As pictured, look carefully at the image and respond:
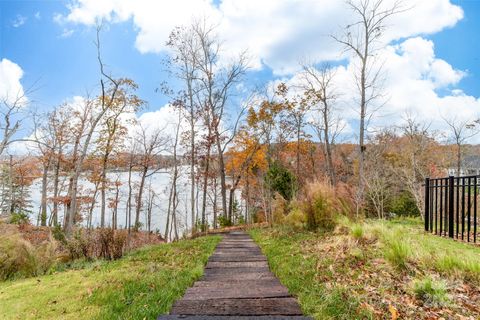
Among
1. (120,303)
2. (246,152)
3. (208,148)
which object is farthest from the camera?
(246,152)

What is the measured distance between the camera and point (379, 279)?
329 cm

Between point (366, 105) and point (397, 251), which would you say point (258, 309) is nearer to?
point (397, 251)

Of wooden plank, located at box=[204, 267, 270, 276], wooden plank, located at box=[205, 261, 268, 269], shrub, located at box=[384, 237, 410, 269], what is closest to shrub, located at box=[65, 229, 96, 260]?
wooden plank, located at box=[205, 261, 268, 269]

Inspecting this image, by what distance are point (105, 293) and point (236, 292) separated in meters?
1.61

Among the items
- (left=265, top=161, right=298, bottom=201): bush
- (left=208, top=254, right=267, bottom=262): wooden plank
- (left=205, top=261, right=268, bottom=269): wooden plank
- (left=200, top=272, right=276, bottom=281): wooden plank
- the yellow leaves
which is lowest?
(left=208, top=254, right=267, bottom=262): wooden plank

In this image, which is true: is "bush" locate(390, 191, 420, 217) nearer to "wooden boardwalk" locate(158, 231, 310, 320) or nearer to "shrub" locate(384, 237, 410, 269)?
"wooden boardwalk" locate(158, 231, 310, 320)

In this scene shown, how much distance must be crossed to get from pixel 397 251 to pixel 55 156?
20.6 meters

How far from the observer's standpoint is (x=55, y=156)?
1908 centimetres

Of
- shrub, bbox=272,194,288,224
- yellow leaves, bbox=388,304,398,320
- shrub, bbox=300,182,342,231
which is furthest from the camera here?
shrub, bbox=272,194,288,224

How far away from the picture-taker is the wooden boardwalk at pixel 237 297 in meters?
2.77

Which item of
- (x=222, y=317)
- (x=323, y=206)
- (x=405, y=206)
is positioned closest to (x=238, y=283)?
(x=222, y=317)

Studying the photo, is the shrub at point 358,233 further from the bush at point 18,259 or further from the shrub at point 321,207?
the bush at point 18,259

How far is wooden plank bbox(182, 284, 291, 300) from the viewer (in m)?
3.22

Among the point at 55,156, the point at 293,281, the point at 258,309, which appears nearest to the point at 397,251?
the point at 293,281
